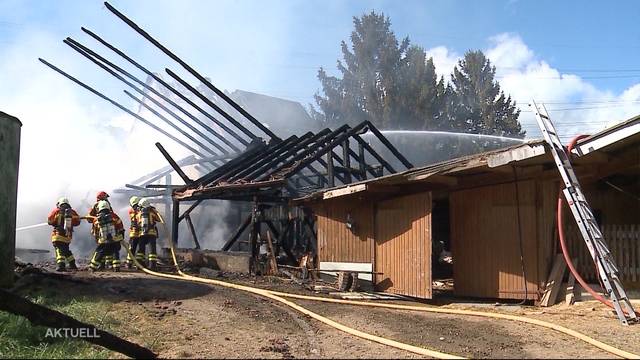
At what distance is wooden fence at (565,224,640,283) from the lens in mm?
8156

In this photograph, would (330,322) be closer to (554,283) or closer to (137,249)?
(554,283)

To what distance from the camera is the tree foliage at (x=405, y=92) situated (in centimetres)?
3250

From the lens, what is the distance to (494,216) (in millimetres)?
9047

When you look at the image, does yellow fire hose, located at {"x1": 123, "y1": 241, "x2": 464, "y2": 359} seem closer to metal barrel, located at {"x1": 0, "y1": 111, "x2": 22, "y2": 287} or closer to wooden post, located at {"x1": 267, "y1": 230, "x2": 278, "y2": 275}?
Answer: wooden post, located at {"x1": 267, "y1": 230, "x2": 278, "y2": 275}

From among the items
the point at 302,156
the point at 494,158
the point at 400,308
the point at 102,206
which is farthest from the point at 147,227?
the point at 494,158

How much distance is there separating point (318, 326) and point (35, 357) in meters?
3.15

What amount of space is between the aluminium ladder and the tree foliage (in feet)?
82.0

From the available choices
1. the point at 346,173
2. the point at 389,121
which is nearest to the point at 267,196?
the point at 346,173

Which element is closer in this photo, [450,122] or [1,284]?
[1,284]

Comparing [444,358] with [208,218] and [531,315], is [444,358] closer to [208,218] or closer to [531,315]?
[531,315]

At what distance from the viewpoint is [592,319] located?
685 cm

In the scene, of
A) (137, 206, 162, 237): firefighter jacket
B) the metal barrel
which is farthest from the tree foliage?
the metal barrel

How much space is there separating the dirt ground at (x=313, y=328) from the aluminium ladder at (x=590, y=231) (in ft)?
0.89

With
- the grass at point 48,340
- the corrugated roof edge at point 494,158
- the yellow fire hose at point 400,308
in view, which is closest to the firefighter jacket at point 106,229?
the yellow fire hose at point 400,308
